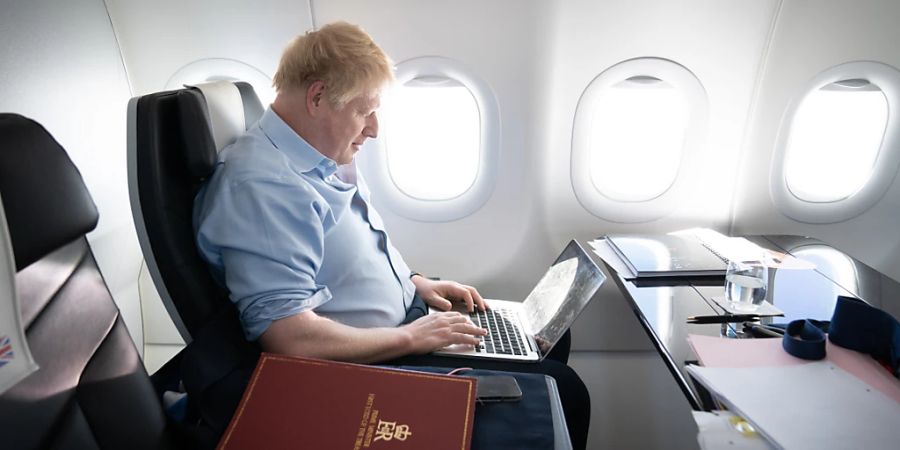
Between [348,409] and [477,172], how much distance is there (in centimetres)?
138

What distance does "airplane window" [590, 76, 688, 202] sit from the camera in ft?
6.93

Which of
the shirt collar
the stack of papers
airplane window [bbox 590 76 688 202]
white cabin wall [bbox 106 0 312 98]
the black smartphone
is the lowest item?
the stack of papers

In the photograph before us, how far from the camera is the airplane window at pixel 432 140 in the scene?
2125 mm

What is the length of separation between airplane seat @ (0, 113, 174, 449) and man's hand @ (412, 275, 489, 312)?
3.00ft

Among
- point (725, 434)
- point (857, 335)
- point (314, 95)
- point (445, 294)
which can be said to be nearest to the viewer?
point (725, 434)

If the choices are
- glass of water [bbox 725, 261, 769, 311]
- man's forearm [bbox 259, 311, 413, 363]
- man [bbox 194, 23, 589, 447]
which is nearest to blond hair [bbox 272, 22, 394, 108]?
man [bbox 194, 23, 589, 447]

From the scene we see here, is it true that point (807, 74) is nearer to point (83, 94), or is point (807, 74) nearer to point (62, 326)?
point (62, 326)

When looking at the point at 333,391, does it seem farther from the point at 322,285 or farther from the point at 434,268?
the point at 434,268

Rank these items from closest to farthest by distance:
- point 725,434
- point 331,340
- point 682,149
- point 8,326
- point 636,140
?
point 8,326 → point 725,434 → point 331,340 → point 682,149 → point 636,140

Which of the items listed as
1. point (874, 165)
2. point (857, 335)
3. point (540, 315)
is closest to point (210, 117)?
point (540, 315)

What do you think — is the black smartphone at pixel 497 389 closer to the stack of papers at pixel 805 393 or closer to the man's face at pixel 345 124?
the stack of papers at pixel 805 393

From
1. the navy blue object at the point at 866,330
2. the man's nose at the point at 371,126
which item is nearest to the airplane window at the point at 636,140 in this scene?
the man's nose at the point at 371,126

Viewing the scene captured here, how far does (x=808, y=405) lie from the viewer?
0.94 m

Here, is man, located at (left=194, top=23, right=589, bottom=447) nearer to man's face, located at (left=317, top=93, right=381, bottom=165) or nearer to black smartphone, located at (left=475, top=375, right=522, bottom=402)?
man's face, located at (left=317, top=93, right=381, bottom=165)
